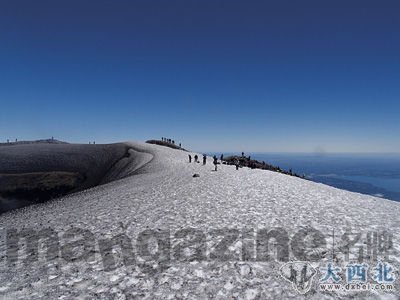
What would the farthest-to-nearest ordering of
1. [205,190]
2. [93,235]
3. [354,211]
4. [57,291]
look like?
[205,190], [354,211], [93,235], [57,291]

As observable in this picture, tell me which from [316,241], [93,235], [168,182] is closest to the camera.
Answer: [316,241]

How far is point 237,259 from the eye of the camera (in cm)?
903

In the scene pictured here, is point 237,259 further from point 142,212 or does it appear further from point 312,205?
point 312,205

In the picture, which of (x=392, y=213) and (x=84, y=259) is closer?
(x=84, y=259)

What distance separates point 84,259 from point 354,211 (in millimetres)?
16185

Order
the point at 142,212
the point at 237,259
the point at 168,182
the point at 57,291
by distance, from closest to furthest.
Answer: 1. the point at 57,291
2. the point at 237,259
3. the point at 142,212
4. the point at 168,182

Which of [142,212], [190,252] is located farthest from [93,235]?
[190,252]

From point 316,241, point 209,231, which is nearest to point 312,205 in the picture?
point 316,241

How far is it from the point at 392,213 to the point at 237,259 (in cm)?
1406

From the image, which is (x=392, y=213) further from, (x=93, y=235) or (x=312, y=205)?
(x=93, y=235)

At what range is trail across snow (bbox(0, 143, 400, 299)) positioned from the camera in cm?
706

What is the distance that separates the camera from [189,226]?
12.6 metres

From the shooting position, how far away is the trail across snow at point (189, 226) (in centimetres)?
706

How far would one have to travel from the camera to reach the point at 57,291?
277 inches
